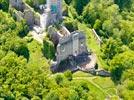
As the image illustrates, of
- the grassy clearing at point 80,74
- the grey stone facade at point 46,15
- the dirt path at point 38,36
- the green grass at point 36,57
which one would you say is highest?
the grey stone facade at point 46,15

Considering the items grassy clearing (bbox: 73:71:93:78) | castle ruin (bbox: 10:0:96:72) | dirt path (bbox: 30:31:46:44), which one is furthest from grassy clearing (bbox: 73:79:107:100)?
A: dirt path (bbox: 30:31:46:44)

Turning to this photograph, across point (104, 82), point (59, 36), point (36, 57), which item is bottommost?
point (104, 82)

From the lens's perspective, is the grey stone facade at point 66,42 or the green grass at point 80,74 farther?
the grey stone facade at point 66,42

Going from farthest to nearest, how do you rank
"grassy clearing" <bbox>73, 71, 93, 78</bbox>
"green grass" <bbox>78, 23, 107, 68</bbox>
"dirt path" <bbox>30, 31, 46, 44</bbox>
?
1. "green grass" <bbox>78, 23, 107, 68</bbox>
2. "dirt path" <bbox>30, 31, 46, 44</bbox>
3. "grassy clearing" <bbox>73, 71, 93, 78</bbox>

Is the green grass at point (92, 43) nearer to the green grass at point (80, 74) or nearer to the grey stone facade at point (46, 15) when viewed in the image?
the green grass at point (80, 74)

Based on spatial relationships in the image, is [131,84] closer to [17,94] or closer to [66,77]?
[66,77]

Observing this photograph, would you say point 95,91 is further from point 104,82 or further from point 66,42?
point 66,42

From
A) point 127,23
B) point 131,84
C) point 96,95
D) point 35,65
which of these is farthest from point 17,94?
point 127,23

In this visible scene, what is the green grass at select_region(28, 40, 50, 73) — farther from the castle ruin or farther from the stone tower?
the stone tower

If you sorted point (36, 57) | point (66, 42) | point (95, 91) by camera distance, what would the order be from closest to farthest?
point (95, 91)
point (36, 57)
point (66, 42)

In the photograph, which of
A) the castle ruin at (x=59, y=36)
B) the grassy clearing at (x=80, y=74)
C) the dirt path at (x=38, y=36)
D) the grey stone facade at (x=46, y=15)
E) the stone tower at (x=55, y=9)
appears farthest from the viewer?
the stone tower at (x=55, y=9)

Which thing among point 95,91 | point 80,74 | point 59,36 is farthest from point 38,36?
point 95,91

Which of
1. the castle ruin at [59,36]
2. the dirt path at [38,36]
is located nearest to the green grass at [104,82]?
the castle ruin at [59,36]
